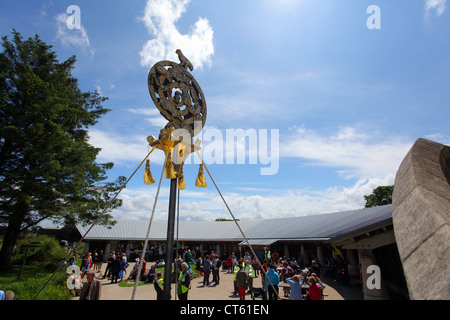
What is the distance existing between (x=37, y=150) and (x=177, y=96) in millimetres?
13997

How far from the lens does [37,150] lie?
14289 mm

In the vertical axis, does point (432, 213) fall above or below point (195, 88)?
below

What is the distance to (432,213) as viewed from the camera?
2.11 m

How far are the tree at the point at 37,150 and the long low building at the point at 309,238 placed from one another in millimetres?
5877

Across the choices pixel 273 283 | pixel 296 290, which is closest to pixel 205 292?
pixel 273 283

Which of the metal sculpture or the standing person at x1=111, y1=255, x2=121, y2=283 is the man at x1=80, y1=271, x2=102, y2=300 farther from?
the standing person at x1=111, y1=255, x2=121, y2=283

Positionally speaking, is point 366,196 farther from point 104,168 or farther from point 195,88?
point 195,88

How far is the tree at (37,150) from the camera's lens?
14125 millimetres

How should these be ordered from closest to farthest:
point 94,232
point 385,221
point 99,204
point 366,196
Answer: point 385,221
point 99,204
point 94,232
point 366,196

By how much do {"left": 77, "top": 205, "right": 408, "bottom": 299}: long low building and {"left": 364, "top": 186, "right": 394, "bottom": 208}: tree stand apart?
67.8 feet
